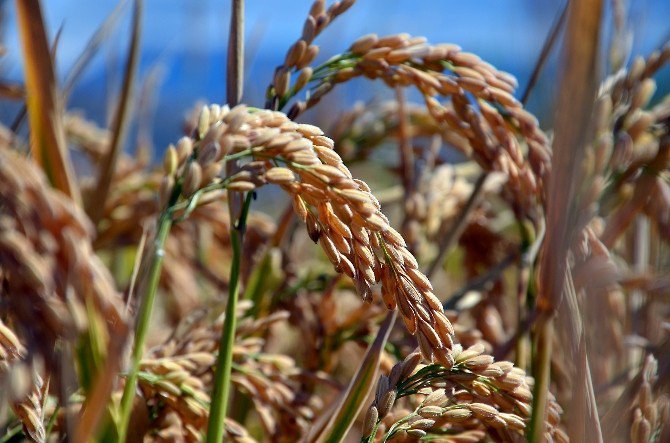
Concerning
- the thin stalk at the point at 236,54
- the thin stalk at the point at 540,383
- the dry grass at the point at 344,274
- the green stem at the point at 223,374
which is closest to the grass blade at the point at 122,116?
the dry grass at the point at 344,274

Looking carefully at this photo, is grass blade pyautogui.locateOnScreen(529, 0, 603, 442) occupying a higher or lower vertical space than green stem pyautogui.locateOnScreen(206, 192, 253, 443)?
higher

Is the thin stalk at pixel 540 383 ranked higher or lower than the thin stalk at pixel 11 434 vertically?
higher

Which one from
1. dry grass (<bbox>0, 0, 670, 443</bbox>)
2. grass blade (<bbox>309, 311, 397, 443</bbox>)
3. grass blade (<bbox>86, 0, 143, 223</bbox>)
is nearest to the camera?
dry grass (<bbox>0, 0, 670, 443</bbox>)

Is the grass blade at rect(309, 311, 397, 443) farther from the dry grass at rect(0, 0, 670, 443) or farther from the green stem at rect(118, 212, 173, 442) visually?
the green stem at rect(118, 212, 173, 442)

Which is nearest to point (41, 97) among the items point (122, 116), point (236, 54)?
point (236, 54)

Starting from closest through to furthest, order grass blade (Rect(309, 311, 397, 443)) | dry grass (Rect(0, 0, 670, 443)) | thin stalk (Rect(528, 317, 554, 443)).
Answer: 1. dry grass (Rect(0, 0, 670, 443))
2. thin stalk (Rect(528, 317, 554, 443))
3. grass blade (Rect(309, 311, 397, 443))

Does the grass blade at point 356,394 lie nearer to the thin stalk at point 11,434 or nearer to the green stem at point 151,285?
the green stem at point 151,285

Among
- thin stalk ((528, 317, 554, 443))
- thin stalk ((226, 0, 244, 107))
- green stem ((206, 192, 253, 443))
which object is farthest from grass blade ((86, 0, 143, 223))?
thin stalk ((528, 317, 554, 443))

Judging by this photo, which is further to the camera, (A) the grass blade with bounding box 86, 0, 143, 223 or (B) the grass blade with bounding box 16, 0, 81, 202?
(A) the grass blade with bounding box 86, 0, 143, 223

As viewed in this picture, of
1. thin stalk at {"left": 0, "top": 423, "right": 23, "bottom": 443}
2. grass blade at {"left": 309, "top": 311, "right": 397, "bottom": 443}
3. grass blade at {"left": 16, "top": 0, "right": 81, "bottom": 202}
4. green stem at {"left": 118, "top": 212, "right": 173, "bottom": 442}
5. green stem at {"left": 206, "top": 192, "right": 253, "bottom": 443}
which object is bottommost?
thin stalk at {"left": 0, "top": 423, "right": 23, "bottom": 443}
